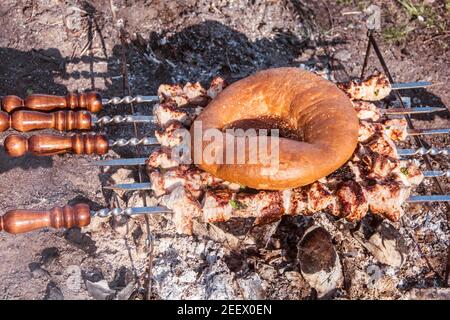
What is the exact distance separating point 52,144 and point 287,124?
1.96 metres

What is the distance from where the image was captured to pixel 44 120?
159 inches

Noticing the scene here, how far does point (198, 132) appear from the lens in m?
3.79

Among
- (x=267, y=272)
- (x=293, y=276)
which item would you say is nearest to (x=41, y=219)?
(x=267, y=272)

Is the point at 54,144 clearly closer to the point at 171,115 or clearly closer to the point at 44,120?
the point at 44,120

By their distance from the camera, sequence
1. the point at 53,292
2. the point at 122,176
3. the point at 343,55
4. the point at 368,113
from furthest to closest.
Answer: the point at 343,55, the point at 122,176, the point at 368,113, the point at 53,292

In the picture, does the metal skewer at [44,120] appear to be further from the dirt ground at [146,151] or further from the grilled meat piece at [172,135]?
the dirt ground at [146,151]

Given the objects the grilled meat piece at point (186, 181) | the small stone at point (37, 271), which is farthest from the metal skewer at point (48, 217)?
the small stone at point (37, 271)

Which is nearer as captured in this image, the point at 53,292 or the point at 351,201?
the point at 351,201

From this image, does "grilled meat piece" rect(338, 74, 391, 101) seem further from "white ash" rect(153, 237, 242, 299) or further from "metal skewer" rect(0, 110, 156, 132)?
"metal skewer" rect(0, 110, 156, 132)

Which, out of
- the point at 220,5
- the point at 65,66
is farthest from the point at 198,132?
the point at 220,5

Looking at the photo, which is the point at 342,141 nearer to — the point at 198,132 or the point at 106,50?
the point at 198,132

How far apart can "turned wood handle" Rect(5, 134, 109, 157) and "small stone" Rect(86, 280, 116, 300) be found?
1.18 m

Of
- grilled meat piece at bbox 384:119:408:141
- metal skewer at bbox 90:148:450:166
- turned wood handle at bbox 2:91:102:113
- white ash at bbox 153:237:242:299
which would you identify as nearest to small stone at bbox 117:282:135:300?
white ash at bbox 153:237:242:299

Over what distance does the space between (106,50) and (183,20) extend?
3.63 ft
